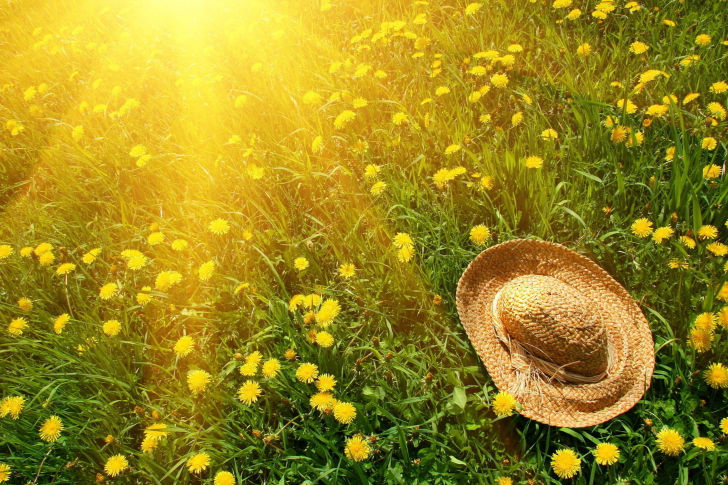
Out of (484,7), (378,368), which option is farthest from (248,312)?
(484,7)

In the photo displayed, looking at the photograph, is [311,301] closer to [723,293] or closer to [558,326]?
[558,326]

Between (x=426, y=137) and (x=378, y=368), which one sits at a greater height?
(x=426, y=137)

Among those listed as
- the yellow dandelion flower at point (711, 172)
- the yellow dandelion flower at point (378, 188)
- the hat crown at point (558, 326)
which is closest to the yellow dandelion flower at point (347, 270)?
the yellow dandelion flower at point (378, 188)

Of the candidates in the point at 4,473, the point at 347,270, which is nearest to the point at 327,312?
the point at 347,270

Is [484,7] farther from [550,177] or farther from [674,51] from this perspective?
[550,177]

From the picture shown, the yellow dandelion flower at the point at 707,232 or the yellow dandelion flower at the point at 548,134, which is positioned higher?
the yellow dandelion flower at the point at 548,134

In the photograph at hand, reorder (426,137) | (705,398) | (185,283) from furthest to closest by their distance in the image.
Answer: (426,137) < (185,283) < (705,398)

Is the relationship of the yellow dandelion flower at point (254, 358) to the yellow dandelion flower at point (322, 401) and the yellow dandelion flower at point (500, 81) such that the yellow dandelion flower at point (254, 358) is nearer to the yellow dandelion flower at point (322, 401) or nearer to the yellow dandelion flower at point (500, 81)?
the yellow dandelion flower at point (322, 401)
